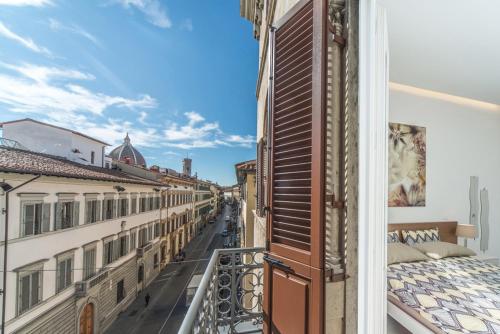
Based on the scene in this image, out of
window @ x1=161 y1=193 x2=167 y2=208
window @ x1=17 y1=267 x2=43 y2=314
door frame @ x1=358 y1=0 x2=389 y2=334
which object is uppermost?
door frame @ x1=358 y1=0 x2=389 y2=334

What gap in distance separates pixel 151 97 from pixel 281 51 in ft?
44.2

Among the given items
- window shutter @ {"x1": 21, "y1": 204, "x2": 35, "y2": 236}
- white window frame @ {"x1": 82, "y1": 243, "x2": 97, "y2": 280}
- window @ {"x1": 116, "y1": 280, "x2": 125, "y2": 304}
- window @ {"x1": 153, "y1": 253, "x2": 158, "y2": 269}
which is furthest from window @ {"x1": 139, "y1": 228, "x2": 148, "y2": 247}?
window shutter @ {"x1": 21, "y1": 204, "x2": 35, "y2": 236}

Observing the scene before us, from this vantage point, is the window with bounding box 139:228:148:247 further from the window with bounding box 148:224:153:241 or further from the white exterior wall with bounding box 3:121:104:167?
the white exterior wall with bounding box 3:121:104:167

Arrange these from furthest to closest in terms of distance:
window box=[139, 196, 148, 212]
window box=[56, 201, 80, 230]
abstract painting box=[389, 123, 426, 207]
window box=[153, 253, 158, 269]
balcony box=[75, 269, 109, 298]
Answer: window box=[153, 253, 158, 269]
window box=[139, 196, 148, 212]
balcony box=[75, 269, 109, 298]
window box=[56, 201, 80, 230]
abstract painting box=[389, 123, 426, 207]

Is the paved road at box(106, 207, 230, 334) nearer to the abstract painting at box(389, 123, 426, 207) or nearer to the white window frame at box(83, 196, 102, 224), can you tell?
the white window frame at box(83, 196, 102, 224)

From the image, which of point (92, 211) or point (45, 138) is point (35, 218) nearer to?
point (92, 211)

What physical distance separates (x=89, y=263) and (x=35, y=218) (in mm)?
2666

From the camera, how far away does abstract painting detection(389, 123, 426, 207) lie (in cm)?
396

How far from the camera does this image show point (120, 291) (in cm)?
912

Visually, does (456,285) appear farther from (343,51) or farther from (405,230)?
(343,51)

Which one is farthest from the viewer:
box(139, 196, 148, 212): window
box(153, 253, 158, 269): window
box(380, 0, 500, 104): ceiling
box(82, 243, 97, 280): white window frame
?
box(153, 253, 158, 269): window

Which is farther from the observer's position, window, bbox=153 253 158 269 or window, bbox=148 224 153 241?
window, bbox=153 253 158 269

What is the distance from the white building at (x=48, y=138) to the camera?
28.7 ft

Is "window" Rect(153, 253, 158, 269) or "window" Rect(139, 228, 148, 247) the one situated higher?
"window" Rect(139, 228, 148, 247)
